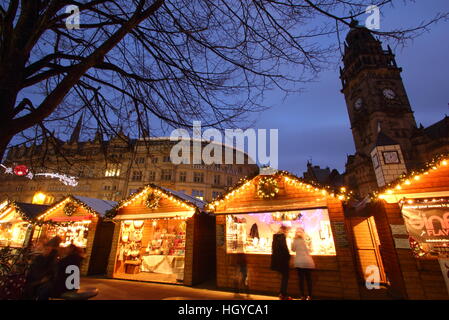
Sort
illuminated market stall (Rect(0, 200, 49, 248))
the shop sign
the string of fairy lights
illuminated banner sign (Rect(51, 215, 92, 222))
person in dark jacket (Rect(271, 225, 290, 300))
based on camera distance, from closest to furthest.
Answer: the shop sign < person in dark jacket (Rect(271, 225, 290, 300)) < the string of fairy lights < illuminated banner sign (Rect(51, 215, 92, 222)) < illuminated market stall (Rect(0, 200, 49, 248))

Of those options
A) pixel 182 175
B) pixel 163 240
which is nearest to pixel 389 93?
pixel 182 175

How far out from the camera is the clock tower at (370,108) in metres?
38.3

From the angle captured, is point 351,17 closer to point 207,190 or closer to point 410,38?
point 410,38

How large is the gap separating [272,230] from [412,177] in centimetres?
543

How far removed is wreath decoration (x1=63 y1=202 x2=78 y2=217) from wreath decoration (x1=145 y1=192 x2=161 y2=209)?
555 centimetres

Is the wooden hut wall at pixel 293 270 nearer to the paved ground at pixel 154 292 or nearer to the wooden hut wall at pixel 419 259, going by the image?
the paved ground at pixel 154 292

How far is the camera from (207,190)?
39.0 metres

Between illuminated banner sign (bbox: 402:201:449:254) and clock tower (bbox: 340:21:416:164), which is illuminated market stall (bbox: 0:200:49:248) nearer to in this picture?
illuminated banner sign (bbox: 402:201:449:254)

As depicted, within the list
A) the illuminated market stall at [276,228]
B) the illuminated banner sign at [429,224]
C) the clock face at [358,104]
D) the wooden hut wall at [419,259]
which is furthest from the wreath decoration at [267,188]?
the clock face at [358,104]

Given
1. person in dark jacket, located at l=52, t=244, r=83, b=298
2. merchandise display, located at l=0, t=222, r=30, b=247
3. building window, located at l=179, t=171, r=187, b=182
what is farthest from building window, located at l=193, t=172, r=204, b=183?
person in dark jacket, located at l=52, t=244, r=83, b=298

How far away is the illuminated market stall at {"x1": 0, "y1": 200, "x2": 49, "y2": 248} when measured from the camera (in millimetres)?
14344

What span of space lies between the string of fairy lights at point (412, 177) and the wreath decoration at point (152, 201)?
9.46 meters
